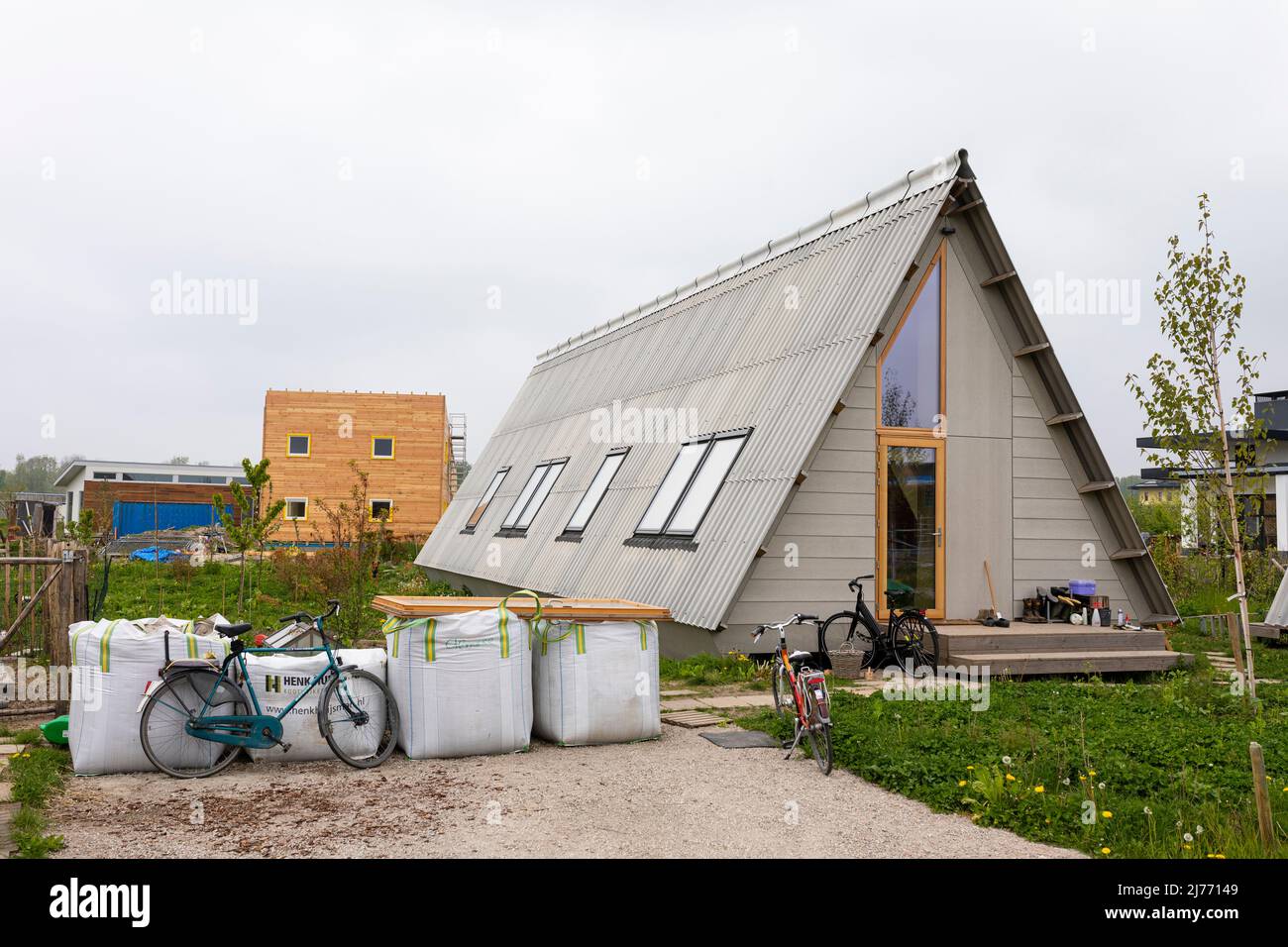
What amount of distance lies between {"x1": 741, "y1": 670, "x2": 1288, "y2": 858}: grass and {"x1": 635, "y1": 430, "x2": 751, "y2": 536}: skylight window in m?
3.96

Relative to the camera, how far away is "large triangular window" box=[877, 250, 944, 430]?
1319 cm

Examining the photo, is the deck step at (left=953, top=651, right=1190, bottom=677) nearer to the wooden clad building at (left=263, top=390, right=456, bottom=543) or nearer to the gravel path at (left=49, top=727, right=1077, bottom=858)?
the gravel path at (left=49, top=727, right=1077, bottom=858)

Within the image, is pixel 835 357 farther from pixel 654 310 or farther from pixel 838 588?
pixel 654 310

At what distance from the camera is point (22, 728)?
29.9 feet

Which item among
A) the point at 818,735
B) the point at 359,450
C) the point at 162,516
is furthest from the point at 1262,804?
the point at 162,516

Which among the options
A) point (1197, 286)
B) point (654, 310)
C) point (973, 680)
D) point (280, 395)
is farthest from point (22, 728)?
point (280, 395)

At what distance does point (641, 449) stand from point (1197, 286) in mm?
7962

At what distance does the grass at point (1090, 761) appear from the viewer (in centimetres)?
623

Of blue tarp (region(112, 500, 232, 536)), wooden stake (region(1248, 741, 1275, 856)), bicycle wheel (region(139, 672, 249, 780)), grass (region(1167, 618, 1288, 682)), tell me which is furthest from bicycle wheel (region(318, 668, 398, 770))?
blue tarp (region(112, 500, 232, 536))

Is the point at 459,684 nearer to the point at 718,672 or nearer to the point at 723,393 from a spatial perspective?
the point at 718,672

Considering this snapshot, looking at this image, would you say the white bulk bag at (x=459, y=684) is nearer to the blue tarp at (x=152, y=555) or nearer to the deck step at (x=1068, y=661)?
the deck step at (x=1068, y=661)

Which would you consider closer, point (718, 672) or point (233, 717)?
point (233, 717)

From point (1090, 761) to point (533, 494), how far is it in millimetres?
14039

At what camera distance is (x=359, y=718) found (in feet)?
26.4
